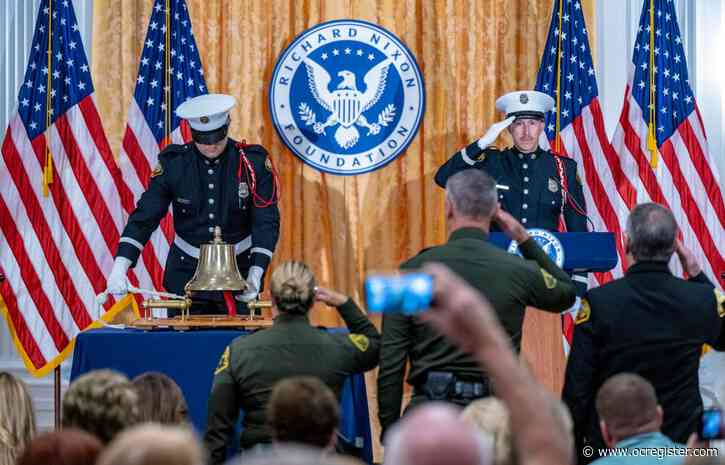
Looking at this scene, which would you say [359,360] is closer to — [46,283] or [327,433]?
[327,433]

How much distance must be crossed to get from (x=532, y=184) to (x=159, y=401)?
363cm

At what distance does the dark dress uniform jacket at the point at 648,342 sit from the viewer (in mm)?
3977

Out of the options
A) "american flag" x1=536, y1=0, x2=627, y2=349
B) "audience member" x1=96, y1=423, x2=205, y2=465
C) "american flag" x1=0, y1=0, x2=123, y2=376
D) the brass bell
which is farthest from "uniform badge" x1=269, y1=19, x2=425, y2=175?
"audience member" x1=96, y1=423, x2=205, y2=465

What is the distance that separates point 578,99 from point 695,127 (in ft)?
2.30

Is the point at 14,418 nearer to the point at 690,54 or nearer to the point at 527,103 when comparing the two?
the point at 527,103

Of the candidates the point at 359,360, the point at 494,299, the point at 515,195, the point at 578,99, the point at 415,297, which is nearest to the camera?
the point at 415,297

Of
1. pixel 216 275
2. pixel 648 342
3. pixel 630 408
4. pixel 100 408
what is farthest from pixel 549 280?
pixel 216 275

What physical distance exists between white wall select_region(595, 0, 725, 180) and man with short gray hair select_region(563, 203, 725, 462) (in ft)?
12.6

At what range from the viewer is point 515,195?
6.80 m

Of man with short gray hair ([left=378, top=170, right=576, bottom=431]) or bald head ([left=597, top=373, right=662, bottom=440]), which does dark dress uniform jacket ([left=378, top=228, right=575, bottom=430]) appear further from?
bald head ([left=597, top=373, right=662, bottom=440])

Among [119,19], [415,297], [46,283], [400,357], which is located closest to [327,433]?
[400,357]

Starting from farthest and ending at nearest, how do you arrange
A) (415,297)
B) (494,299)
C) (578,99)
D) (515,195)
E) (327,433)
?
(578,99)
(515,195)
(494,299)
(327,433)
(415,297)

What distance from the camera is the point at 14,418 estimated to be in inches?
147

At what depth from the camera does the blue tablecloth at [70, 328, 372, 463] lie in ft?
16.9
